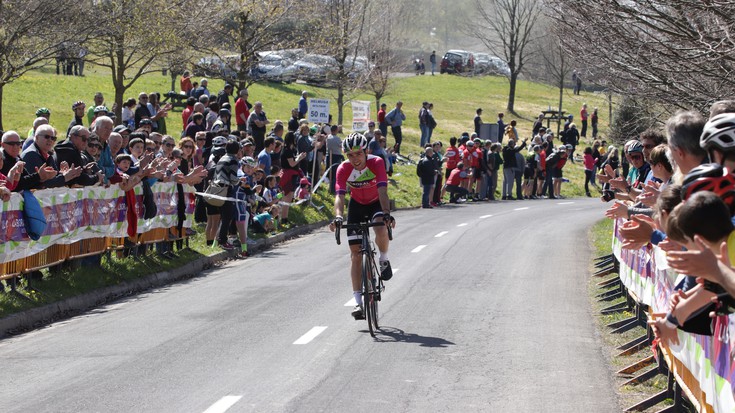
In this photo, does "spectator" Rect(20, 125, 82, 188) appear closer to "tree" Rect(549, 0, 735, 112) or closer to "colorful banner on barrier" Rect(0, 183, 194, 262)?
"colorful banner on barrier" Rect(0, 183, 194, 262)

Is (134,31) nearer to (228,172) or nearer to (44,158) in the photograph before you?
(228,172)

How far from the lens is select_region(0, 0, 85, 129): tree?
22.5m

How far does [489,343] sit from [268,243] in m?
11.7

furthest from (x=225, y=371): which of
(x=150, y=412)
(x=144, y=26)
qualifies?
(x=144, y=26)

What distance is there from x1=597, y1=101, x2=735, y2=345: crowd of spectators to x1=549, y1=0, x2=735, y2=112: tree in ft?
16.5

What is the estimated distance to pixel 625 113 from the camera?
37938 mm

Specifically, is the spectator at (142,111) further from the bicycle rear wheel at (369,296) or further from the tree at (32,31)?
the bicycle rear wheel at (369,296)

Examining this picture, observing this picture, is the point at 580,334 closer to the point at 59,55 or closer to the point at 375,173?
the point at 375,173

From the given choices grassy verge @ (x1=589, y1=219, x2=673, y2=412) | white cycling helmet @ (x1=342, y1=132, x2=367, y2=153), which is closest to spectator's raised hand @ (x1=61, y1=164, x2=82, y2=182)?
white cycling helmet @ (x1=342, y1=132, x2=367, y2=153)

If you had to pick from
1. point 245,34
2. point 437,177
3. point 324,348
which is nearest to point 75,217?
point 324,348

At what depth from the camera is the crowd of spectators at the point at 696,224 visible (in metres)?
4.69

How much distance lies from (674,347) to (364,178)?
509 cm

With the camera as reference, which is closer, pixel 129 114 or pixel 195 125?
pixel 195 125

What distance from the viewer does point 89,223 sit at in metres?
15.2
